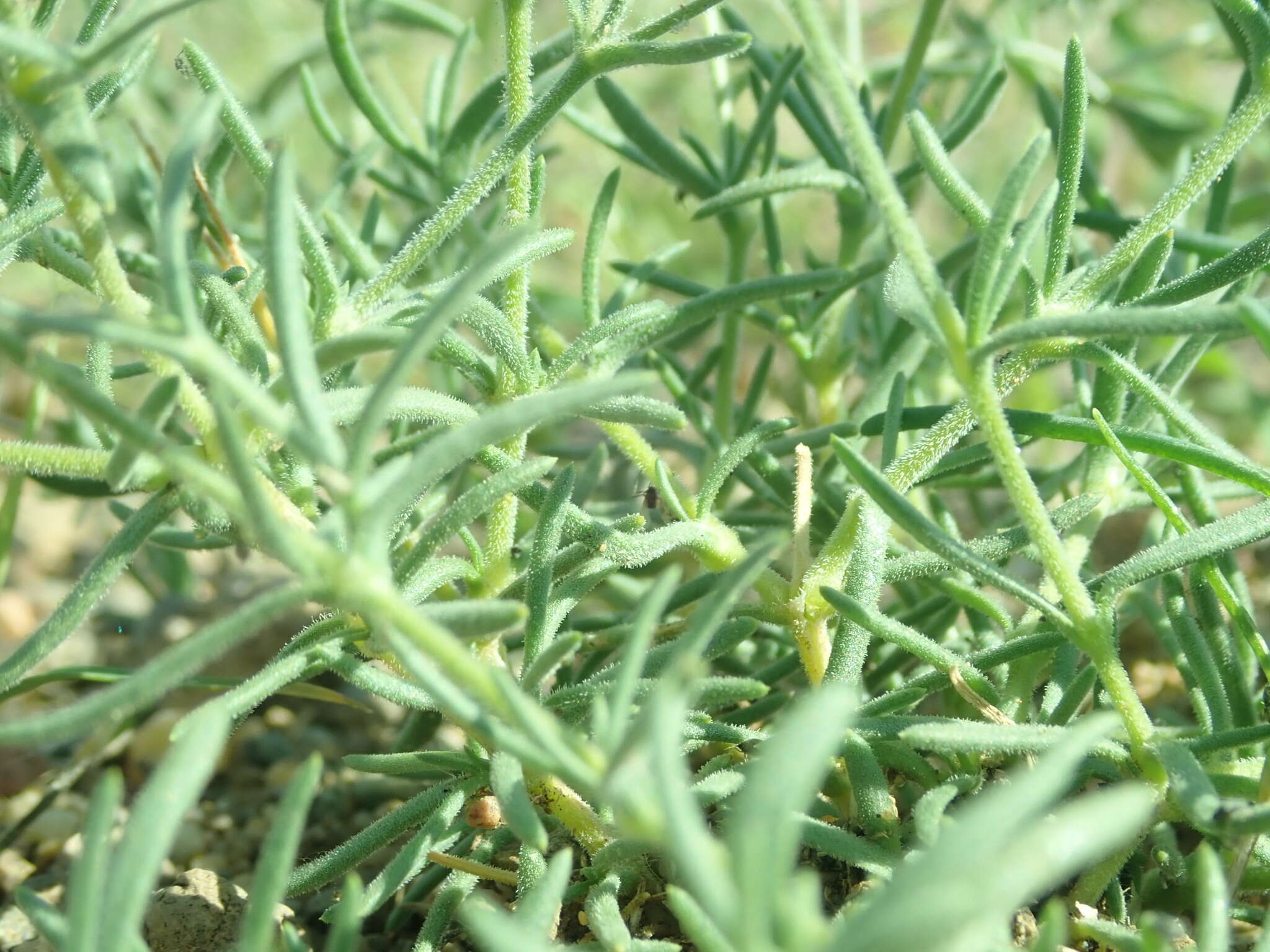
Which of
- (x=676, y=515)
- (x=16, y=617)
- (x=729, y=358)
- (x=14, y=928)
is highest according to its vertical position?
(x=16, y=617)

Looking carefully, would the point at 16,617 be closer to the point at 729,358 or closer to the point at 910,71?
the point at 729,358

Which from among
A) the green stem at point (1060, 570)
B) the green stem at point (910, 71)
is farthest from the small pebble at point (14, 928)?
the green stem at point (910, 71)

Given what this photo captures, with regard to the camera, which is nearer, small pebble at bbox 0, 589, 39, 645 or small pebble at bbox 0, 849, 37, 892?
small pebble at bbox 0, 849, 37, 892

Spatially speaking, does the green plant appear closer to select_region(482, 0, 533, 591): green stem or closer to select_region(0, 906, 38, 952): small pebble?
select_region(482, 0, 533, 591): green stem

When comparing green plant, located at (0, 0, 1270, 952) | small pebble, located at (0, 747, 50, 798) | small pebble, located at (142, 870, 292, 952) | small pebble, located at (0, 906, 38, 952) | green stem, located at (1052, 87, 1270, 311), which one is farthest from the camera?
small pebble, located at (0, 747, 50, 798)

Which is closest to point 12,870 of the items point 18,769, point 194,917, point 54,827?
point 54,827

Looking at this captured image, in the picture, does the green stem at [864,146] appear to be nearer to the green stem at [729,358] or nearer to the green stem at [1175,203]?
the green stem at [1175,203]

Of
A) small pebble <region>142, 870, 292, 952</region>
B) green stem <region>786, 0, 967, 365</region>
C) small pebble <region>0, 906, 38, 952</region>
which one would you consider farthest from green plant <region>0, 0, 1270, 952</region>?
small pebble <region>0, 906, 38, 952</region>

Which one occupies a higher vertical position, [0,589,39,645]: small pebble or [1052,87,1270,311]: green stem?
[0,589,39,645]: small pebble

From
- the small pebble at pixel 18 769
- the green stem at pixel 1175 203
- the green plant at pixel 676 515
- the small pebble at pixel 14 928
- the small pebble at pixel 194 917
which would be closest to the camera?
the green plant at pixel 676 515
